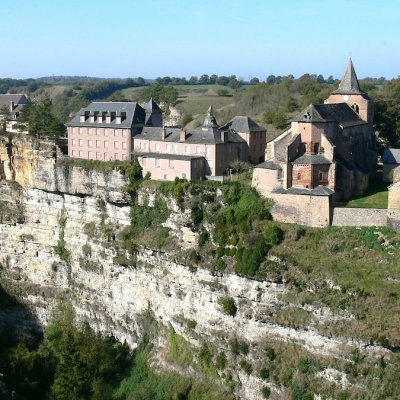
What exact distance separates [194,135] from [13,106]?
30.2m

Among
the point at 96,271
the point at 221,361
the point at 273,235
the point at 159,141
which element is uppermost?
the point at 159,141

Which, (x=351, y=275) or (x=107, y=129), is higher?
(x=107, y=129)

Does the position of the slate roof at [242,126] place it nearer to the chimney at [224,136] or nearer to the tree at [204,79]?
the chimney at [224,136]

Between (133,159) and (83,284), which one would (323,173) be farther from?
(83,284)

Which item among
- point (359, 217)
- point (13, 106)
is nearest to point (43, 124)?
point (13, 106)

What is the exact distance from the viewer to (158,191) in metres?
45.2

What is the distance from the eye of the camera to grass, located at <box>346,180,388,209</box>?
40562mm

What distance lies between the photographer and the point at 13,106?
6894 cm

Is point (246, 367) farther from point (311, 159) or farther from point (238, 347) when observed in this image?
point (311, 159)

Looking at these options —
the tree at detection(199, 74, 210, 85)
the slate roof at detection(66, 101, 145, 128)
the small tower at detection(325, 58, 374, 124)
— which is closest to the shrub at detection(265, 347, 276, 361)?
the slate roof at detection(66, 101, 145, 128)

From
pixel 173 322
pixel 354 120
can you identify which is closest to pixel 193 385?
pixel 173 322

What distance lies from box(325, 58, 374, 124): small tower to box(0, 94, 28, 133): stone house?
29.6 metres

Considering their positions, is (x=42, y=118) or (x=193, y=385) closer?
(x=193, y=385)

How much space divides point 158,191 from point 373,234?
15419 mm
